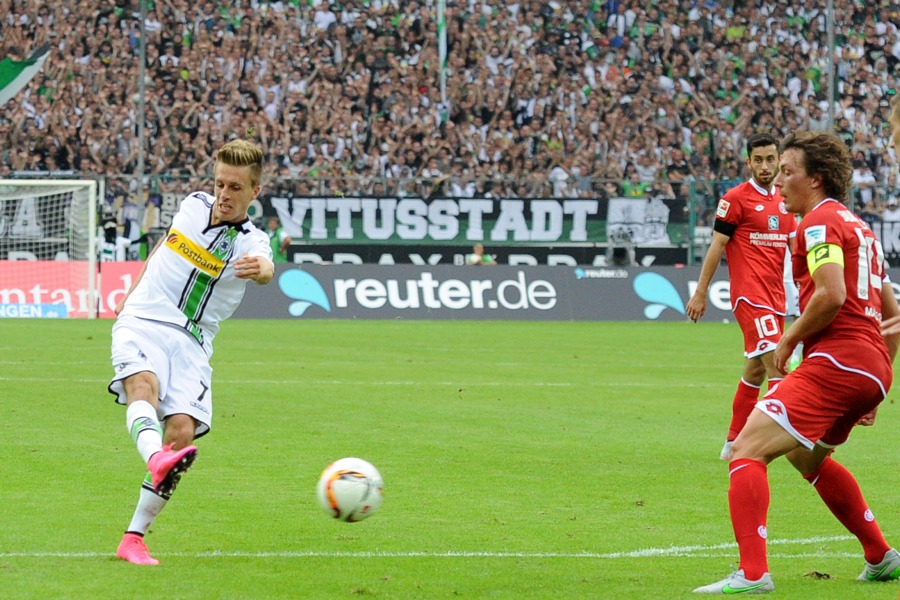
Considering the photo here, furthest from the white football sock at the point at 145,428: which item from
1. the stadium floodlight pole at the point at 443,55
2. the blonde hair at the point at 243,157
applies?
the stadium floodlight pole at the point at 443,55

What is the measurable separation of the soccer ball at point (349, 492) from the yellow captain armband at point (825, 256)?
2.24m

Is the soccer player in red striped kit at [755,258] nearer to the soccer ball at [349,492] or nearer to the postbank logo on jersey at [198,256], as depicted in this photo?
the soccer ball at [349,492]

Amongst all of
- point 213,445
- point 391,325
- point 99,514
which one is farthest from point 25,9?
point 99,514

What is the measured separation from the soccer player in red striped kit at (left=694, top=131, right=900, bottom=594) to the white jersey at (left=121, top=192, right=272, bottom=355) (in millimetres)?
2486

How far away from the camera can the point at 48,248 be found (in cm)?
2670

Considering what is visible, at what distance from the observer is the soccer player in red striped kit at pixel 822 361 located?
569 cm

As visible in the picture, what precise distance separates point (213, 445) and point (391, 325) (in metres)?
15.0

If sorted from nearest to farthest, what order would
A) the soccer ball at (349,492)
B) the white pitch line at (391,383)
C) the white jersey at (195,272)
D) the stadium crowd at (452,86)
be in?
the soccer ball at (349,492) → the white jersey at (195,272) → the white pitch line at (391,383) → the stadium crowd at (452,86)

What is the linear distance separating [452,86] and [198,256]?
26916 millimetres

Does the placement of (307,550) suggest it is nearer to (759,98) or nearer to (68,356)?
(68,356)

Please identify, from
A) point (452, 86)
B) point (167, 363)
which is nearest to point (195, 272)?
point (167, 363)

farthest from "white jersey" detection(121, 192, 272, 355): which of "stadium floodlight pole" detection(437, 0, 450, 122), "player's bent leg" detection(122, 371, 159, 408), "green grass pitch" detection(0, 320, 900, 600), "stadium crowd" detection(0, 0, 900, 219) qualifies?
"stadium floodlight pole" detection(437, 0, 450, 122)

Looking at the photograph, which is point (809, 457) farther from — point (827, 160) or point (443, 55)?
point (443, 55)

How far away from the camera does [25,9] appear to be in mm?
33562
